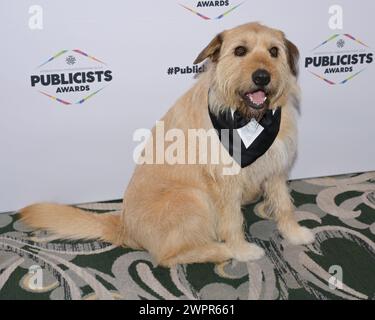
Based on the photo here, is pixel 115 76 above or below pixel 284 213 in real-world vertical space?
above

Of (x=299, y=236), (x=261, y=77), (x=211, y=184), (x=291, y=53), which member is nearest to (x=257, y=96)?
(x=261, y=77)

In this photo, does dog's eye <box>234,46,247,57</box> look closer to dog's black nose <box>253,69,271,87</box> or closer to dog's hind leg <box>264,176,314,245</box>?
dog's black nose <box>253,69,271,87</box>

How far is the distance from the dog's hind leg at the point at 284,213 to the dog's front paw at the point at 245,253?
0.82 ft

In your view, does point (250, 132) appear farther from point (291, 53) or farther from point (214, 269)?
point (214, 269)

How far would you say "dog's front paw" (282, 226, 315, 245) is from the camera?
287cm

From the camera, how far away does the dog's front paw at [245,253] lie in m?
2.74

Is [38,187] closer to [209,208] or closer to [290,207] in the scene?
[209,208]

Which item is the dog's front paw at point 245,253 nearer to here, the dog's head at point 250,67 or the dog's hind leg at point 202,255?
the dog's hind leg at point 202,255

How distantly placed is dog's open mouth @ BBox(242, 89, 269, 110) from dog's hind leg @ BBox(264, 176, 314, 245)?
1.94ft

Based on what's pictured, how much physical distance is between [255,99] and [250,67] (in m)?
0.18

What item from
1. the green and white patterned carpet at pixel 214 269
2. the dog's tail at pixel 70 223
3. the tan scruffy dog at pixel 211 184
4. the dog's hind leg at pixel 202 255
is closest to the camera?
the tan scruffy dog at pixel 211 184

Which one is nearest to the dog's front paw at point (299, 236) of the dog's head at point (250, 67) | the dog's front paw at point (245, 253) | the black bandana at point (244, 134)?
the dog's front paw at point (245, 253)

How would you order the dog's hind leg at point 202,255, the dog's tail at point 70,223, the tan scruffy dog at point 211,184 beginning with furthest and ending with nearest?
1. the dog's tail at point 70,223
2. the dog's hind leg at point 202,255
3. the tan scruffy dog at point 211,184

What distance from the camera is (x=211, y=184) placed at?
2.67 meters
